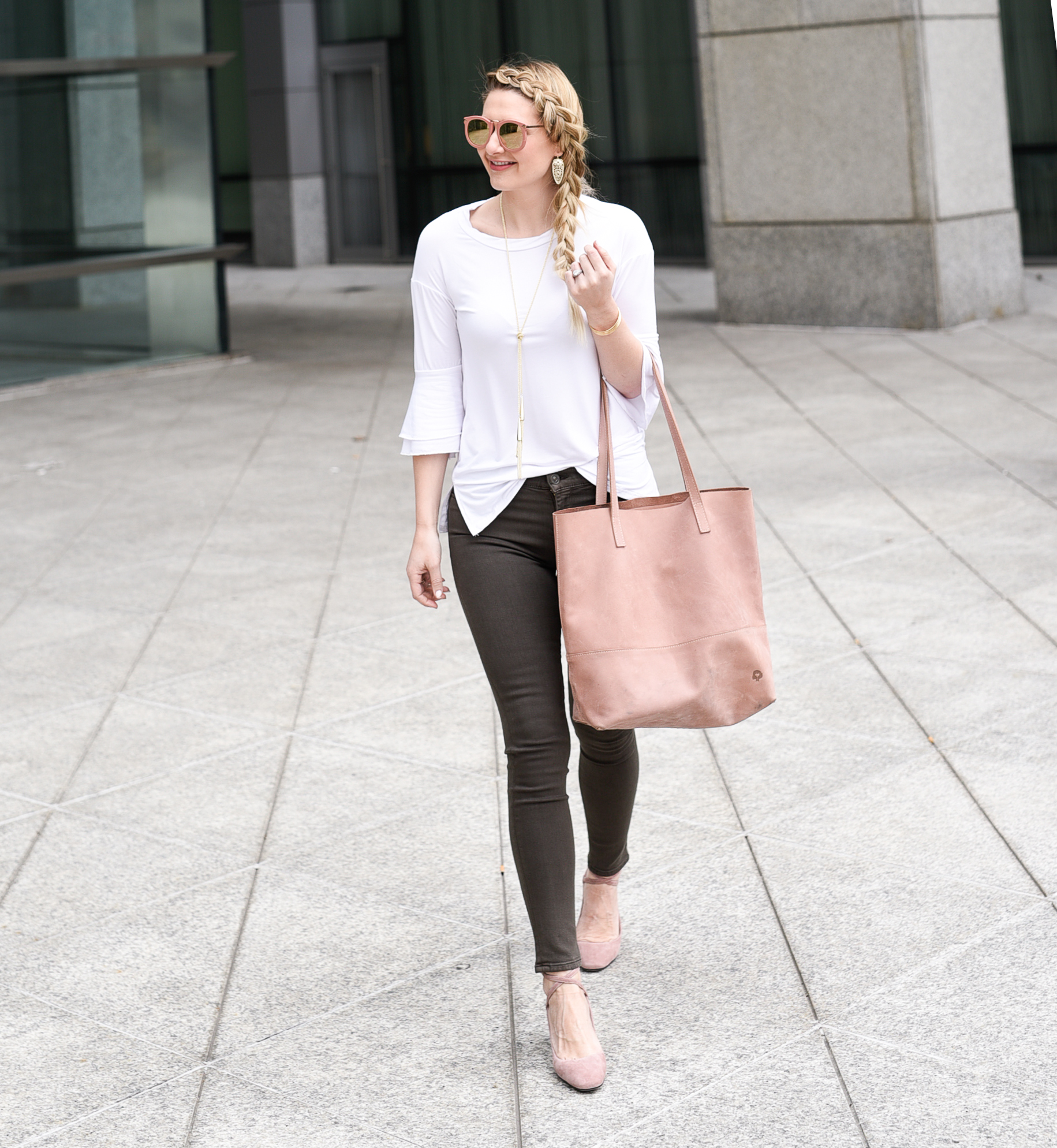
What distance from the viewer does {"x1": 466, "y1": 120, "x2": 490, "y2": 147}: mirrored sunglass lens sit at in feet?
9.52

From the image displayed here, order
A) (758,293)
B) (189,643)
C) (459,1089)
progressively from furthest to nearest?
1. (758,293)
2. (189,643)
3. (459,1089)

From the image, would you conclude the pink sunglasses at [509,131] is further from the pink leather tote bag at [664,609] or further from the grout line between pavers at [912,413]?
Answer: the grout line between pavers at [912,413]

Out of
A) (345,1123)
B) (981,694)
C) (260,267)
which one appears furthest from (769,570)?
(260,267)

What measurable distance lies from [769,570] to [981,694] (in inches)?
64.7

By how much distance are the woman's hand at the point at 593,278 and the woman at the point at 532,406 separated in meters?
0.08

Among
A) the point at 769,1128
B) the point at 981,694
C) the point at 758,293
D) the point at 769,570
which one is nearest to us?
the point at 769,1128

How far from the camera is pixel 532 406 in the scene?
9.79 ft

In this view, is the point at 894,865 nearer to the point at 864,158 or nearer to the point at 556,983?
the point at 556,983

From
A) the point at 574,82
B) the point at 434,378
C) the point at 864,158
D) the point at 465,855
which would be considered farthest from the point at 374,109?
the point at 434,378

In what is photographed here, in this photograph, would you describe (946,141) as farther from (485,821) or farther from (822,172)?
(485,821)

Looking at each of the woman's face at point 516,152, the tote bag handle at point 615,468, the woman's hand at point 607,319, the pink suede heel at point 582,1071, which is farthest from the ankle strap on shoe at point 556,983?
the woman's face at point 516,152

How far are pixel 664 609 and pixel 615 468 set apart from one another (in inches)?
11.3

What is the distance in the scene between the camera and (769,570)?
6.43 meters

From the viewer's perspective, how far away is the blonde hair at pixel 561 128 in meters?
2.89
